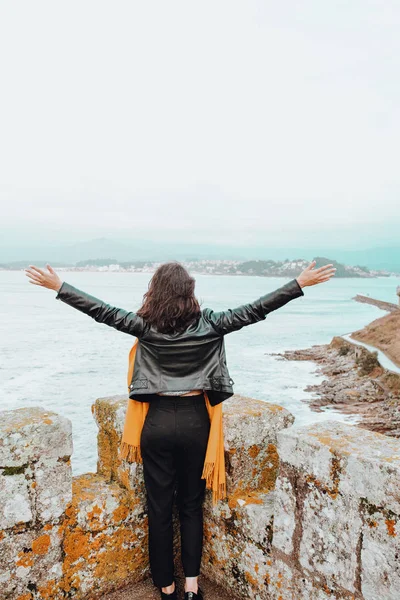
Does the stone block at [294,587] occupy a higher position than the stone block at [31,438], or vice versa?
the stone block at [31,438]

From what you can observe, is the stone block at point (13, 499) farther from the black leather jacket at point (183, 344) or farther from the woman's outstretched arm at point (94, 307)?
the woman's outstretched arm at point (94, 307)

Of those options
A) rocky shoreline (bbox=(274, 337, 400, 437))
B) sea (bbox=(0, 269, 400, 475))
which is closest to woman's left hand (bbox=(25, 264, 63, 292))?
sea (bbox=(0, 269, 400, 475))

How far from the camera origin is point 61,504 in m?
2.67

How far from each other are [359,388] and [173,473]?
2603 cm

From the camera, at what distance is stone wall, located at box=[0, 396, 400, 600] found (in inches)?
85.0

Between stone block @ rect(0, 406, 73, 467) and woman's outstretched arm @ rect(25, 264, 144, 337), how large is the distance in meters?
0.61

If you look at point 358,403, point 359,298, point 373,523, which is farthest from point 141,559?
point 359,298

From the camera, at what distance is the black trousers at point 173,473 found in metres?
2.69

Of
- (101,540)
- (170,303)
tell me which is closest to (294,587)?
(101,540)

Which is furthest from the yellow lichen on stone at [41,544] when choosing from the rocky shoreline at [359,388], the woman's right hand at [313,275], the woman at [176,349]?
the rocky shoreline at [359,388]

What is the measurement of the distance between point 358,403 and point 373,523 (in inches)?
933

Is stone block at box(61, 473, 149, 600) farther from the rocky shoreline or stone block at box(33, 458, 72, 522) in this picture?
the rocky shoreline

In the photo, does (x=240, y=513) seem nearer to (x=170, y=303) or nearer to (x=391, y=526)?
(x=391, y=526)

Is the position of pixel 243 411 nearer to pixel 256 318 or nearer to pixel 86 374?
pixel 256 318
